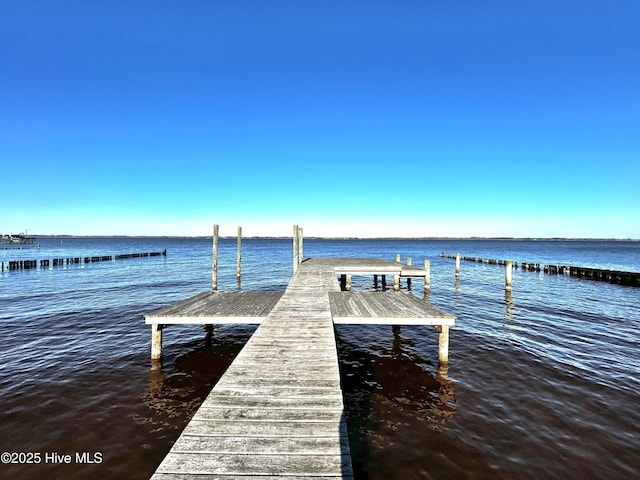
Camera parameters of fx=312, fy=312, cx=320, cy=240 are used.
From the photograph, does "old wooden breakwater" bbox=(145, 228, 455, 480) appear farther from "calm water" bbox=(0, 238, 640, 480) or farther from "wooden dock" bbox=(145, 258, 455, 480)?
"calm water" bbox=(0, 238, 640, 480)

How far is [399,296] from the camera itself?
1127 cm

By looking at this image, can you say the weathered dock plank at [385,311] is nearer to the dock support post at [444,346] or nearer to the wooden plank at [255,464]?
the dock support post at [444,346]

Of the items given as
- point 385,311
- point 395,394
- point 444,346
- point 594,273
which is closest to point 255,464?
point 395,394

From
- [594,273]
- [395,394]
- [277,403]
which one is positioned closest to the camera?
[277,403]

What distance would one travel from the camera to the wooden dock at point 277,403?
2939 mm

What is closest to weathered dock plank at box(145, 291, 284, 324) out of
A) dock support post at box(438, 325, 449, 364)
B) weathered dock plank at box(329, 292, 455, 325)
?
weathered dock plank at box(329, 292, 455, 325)

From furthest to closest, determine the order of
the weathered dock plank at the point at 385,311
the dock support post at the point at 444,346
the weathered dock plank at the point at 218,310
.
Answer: the dock support post at the point at 444,346 → the weathered dock plank at the point at 218,310 → the weathered dock plank at the point at 385,311

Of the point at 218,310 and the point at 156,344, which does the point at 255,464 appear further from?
the point at 156,344

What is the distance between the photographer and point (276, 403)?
4039mm

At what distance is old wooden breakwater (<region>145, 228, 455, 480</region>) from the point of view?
294 cm

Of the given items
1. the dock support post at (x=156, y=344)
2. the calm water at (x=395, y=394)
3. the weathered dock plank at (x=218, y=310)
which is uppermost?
the weathered dock plank at (x=218, y=310)

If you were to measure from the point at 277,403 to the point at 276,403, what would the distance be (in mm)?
13

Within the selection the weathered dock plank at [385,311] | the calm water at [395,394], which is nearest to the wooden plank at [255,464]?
the calm water at [395,394]

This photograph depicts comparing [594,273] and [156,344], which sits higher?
[594,273]
